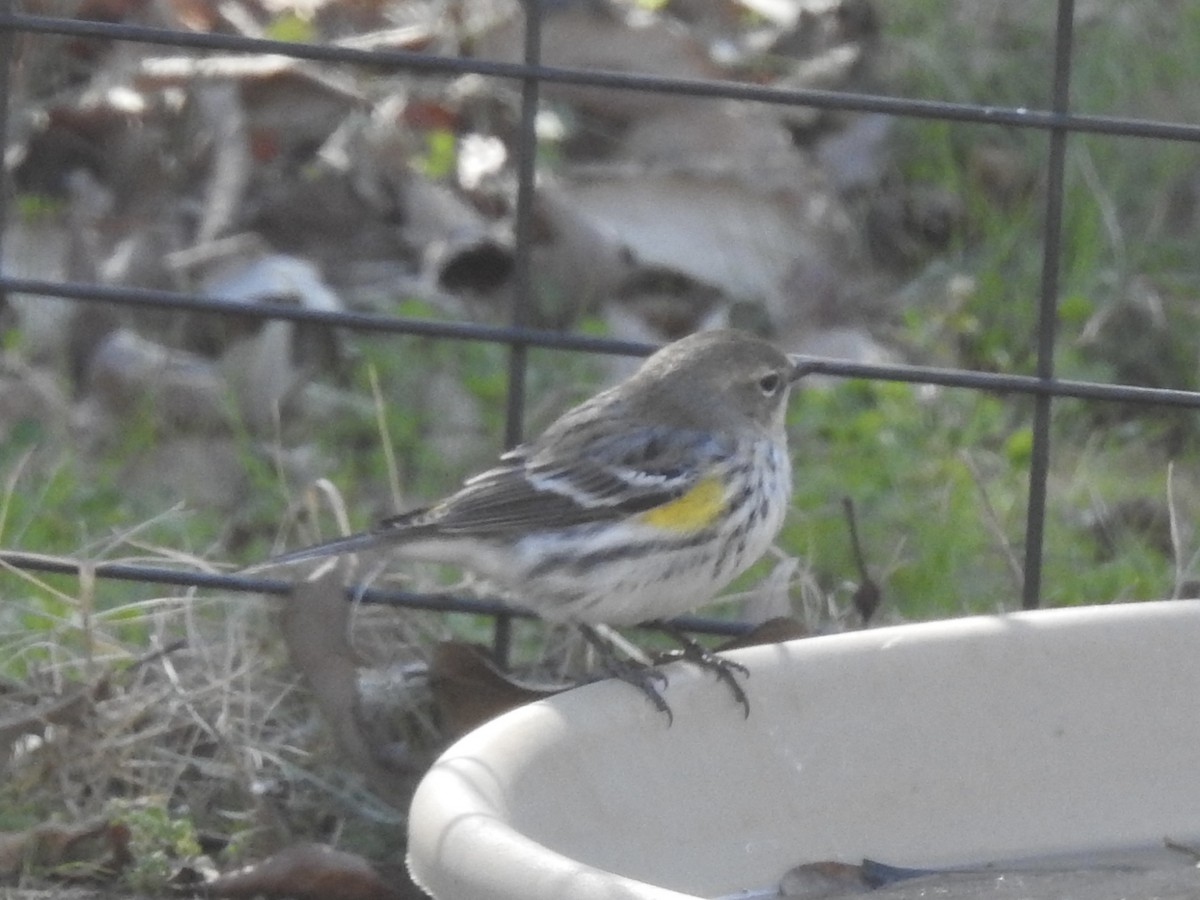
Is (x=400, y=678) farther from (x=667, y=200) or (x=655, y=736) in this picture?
(x=667, y=200)

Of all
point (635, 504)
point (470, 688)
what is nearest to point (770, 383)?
point (635, 504)

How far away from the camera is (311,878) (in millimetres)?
3504

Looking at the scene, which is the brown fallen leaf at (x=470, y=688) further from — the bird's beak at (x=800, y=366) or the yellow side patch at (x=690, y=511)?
the bird's beak at (x=800, y=366)

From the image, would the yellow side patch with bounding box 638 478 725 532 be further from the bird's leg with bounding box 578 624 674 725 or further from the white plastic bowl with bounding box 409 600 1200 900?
the white plastic bowl with bounding box 409 600 1200 900

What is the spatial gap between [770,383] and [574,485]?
0.48 meters

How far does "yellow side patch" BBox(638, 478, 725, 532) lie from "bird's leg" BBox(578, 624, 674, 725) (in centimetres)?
24

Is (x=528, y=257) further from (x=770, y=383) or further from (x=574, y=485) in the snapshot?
(x=770, y=383)

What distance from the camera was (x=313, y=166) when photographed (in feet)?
22.1

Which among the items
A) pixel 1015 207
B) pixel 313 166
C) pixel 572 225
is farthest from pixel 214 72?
pixel 1015 207

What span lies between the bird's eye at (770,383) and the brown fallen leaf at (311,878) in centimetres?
122

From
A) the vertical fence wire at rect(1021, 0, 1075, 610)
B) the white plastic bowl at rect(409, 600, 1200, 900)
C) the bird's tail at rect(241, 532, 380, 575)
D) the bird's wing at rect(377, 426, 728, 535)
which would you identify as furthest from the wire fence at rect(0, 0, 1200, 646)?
the white plastic bowl at rect(409, 600, 1200, 900)

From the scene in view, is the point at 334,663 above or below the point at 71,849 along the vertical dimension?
above

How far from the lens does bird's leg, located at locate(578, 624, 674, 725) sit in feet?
10.1

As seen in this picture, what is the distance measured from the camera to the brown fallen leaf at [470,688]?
3.79 metres
